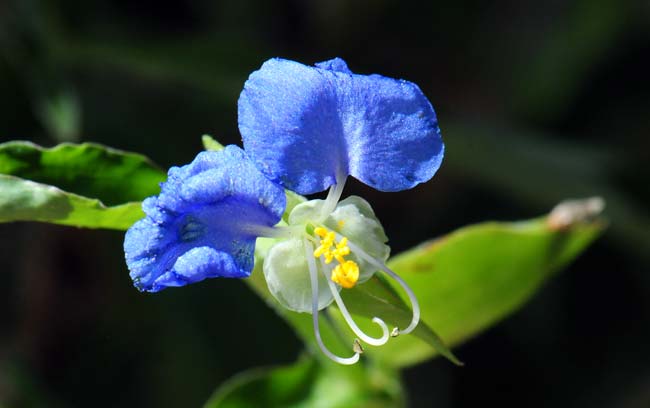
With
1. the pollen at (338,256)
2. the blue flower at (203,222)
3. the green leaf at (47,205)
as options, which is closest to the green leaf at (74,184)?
the green leaf at (47,205)

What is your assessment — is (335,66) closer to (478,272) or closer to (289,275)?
(289,275)

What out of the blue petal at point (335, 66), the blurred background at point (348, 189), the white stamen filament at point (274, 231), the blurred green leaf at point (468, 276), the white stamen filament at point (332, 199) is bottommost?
the blurred background at point (348, 189)

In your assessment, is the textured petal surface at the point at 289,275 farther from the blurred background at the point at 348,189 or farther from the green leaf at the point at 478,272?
the blurred background at the point at 348,189

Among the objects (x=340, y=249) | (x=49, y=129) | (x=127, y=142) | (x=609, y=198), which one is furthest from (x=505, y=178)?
(x=340, y=249)

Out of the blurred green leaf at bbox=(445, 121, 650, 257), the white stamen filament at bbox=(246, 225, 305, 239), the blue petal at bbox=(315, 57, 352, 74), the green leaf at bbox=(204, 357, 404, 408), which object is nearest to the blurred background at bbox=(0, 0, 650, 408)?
the blurred green leaf at bbox=(445, 121, 650, 257)

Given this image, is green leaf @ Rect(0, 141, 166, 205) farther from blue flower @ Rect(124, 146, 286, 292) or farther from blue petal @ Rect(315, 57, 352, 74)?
blue petal @ Rect(315, 57, 352, 74)

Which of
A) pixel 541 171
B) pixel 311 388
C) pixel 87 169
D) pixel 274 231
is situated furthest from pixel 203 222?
pixel 541 171

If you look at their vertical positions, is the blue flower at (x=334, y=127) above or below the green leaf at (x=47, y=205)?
above

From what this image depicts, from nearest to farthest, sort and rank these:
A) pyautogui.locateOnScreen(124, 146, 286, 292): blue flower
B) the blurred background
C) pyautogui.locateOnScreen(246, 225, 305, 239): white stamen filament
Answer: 1. pyautogui.locateOnScreen(124, 146, 286, 292): blue flower
2. pyautogui.locateOnScreen(246, 225, 305, 239): white stamen filament
3. the blurred background
